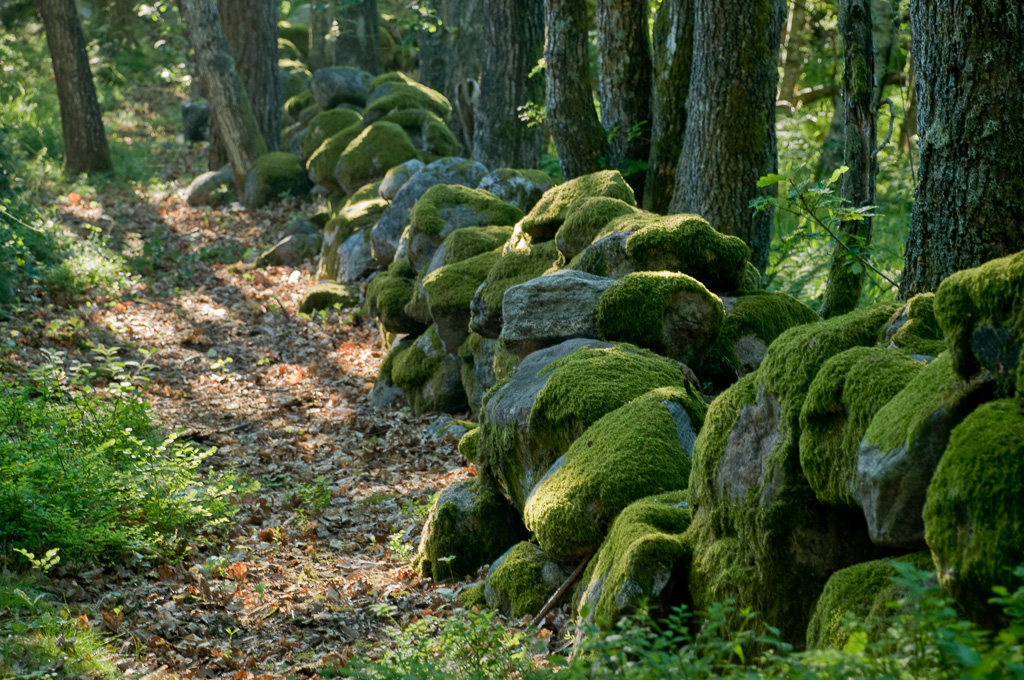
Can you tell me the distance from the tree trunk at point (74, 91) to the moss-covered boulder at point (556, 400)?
16.0 metres

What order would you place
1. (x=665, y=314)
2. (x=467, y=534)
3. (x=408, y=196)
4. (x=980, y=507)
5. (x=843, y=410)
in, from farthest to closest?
1. (x=408, y=196)
2. (x=665, y=314)
3. (x=467, y=534)
4. (x=843, y=410)
5. (x=980, y=507)

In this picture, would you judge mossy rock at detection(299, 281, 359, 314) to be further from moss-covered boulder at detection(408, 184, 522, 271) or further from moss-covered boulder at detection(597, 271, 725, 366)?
moss-covered boulder at detection(597, 271, 725, 366)

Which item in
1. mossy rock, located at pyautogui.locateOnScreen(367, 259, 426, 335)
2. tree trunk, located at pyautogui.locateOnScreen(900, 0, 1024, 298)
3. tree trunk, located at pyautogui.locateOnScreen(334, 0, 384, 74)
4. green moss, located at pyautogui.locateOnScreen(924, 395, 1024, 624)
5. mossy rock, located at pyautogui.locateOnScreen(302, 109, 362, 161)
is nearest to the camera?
green moss, located at pyautogui.locateOnScreen(924, 395, 1024, 624)

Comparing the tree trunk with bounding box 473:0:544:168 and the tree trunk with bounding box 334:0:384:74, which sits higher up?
the tree trunk with bounding box 334:0:384:74

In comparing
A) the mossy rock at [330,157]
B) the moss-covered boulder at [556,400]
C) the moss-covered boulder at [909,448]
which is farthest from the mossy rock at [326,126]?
the moss-covered boulder at [909,448]

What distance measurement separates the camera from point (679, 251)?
6430 millimetres

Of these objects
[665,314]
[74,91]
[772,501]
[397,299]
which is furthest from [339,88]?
[772,501]

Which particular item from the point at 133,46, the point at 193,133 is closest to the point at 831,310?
the point at 193,133

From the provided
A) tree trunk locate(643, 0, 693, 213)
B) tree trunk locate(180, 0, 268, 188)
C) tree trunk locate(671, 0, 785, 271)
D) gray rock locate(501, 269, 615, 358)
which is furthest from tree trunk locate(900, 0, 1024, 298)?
tree trunk locate(180, 0, 268, 188)

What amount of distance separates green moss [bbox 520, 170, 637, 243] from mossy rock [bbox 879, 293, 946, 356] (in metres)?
4.30

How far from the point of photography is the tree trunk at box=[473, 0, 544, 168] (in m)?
11.9

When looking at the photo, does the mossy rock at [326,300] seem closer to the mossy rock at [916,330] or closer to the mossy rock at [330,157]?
the mossy rock at [330,157]

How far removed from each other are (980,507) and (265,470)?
6441 millimetres

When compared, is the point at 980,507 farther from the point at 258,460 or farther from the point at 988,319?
the point at 258,460
